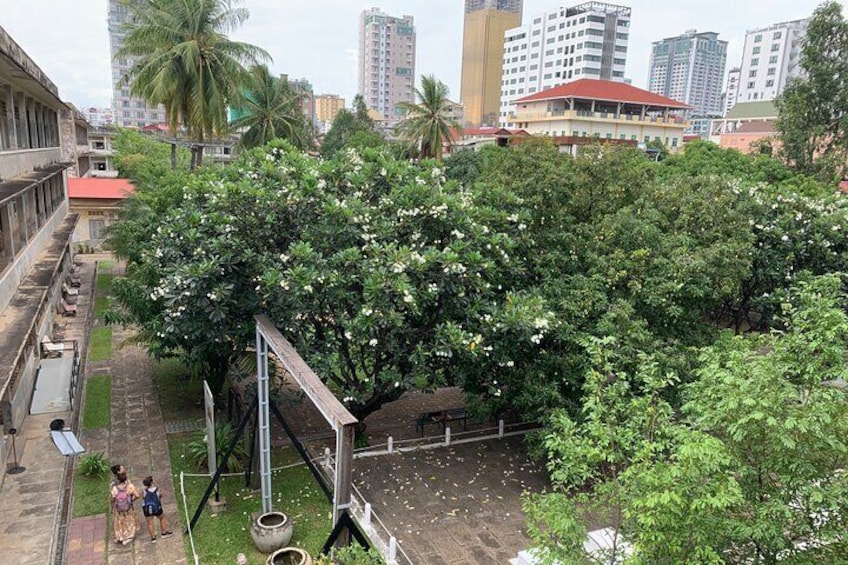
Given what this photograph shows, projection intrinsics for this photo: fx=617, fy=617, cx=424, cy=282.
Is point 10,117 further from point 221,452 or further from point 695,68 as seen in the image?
point 695,68

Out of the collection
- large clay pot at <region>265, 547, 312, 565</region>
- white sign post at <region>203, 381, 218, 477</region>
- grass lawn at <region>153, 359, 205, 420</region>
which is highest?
white sign post at <region>203, 381, 218, 477</region>

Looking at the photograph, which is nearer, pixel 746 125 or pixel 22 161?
pixel 22 161

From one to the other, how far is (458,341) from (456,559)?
12.1ft

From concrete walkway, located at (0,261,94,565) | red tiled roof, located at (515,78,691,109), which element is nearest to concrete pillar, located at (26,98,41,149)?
Result: concrete walkway, located at (0,261,94,565)

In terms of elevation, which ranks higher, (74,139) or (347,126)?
(347,126)

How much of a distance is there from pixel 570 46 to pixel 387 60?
2381 inches

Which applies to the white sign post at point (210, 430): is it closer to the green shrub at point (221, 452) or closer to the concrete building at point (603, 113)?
the green shrub at point (221, 452)

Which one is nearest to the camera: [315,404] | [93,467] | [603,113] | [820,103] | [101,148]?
[315,404]

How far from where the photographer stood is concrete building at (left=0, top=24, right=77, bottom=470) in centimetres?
1293

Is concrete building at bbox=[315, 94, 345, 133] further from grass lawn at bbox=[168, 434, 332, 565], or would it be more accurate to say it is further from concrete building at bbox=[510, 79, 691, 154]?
grass lawn at bbox=[168, 434, 332, 565]

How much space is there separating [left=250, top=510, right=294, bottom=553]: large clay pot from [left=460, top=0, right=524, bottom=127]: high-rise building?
396 ft

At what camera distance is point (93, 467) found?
12969 millimetres

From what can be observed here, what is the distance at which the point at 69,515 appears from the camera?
38.2ft

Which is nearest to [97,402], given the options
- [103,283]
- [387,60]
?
[103,283]
